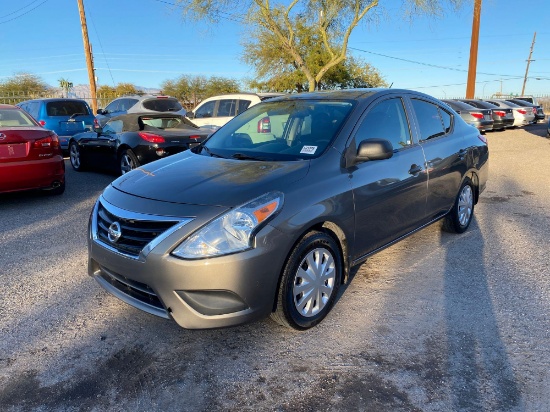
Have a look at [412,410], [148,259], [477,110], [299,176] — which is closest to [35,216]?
[148,259]

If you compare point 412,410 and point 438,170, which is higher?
point 438,170

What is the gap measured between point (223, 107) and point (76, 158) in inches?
135

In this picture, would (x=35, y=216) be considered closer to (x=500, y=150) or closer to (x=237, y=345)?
(x=237, y=345)

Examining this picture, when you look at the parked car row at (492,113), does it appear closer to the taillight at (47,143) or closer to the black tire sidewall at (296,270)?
the taillight at (47,143)

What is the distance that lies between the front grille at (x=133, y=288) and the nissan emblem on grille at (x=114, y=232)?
0.24m

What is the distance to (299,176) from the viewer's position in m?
2.99

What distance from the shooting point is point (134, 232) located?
2756 mm

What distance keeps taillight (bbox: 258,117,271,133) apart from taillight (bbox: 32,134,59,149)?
357cm

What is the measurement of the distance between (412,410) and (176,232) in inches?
62.3

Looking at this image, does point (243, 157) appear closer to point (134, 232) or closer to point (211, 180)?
point (211, 180)

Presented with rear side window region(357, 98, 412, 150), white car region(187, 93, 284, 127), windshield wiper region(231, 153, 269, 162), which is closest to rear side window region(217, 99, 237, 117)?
white car region(187, 93, 284, 127)

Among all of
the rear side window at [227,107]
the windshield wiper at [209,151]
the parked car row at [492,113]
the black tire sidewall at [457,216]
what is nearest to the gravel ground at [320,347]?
the black tire sidewall at [457,216]

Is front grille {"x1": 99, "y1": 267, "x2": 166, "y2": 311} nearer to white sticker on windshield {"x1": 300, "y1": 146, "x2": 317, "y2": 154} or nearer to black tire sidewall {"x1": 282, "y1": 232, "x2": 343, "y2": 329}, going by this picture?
black tire sidewall {"x1": 282, "y1": 232, "x2": 343, "y2": 329}

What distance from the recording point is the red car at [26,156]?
5.77m
